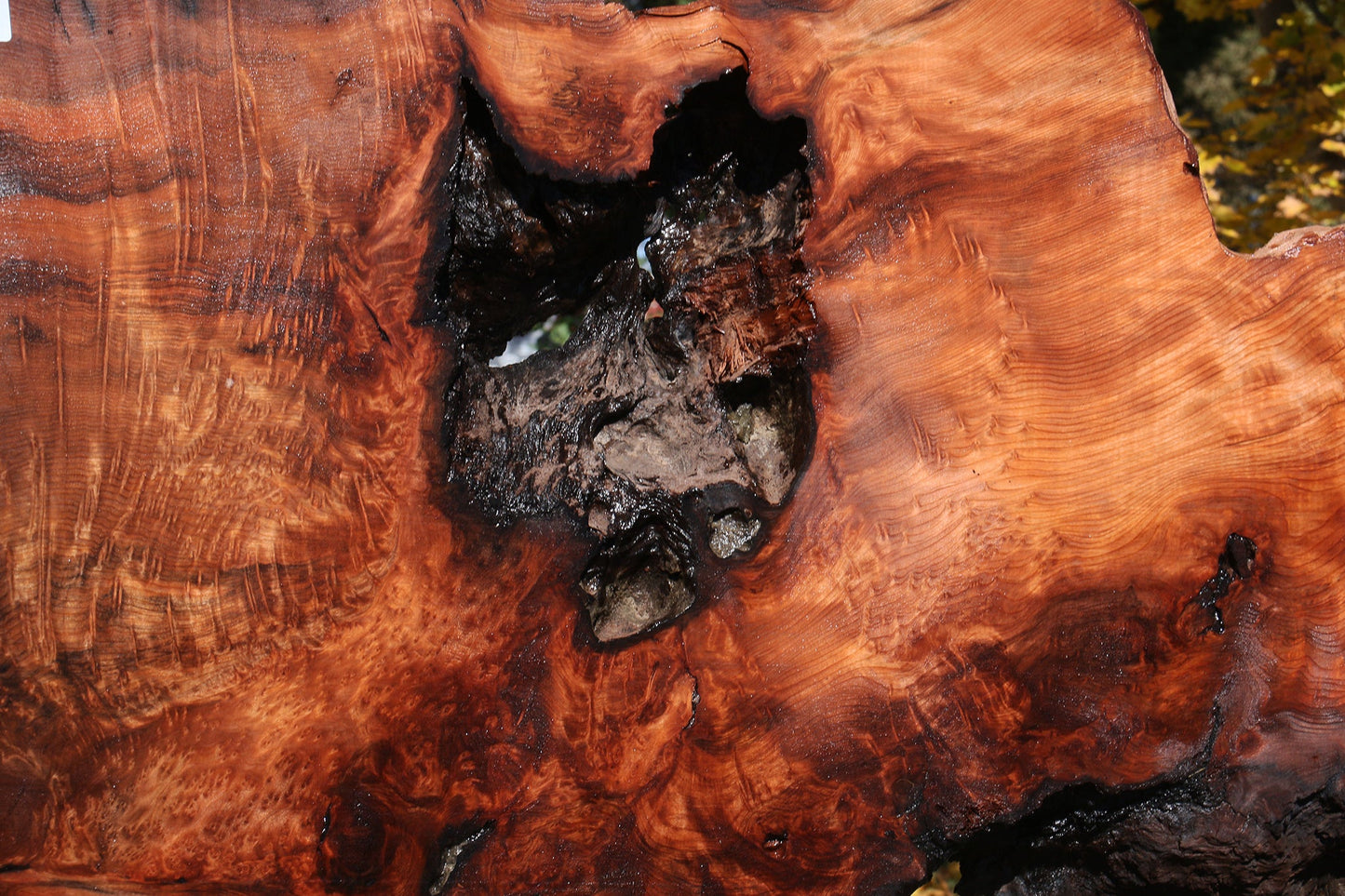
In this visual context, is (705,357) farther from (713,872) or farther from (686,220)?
(713,872)

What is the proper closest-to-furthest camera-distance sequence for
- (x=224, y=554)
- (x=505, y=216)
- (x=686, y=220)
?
(x=224, y=554)
(x=505, y=216)
(x=686, y=220)

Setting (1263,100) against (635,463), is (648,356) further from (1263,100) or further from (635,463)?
(1263,100)

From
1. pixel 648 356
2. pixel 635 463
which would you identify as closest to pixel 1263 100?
pixel 648 356

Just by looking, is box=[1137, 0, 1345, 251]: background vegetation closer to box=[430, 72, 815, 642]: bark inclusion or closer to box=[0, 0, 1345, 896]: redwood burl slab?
box=[0, 0, 1345, 896]: redwood burl slab

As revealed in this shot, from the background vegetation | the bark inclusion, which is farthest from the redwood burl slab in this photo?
the background vegetation

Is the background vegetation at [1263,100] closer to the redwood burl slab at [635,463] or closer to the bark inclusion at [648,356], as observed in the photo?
the redwood burl slab at [635,463]

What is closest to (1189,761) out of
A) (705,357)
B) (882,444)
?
(882,444)

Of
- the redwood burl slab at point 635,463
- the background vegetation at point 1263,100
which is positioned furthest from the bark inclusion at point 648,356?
the background vegetation at point 1263,100
